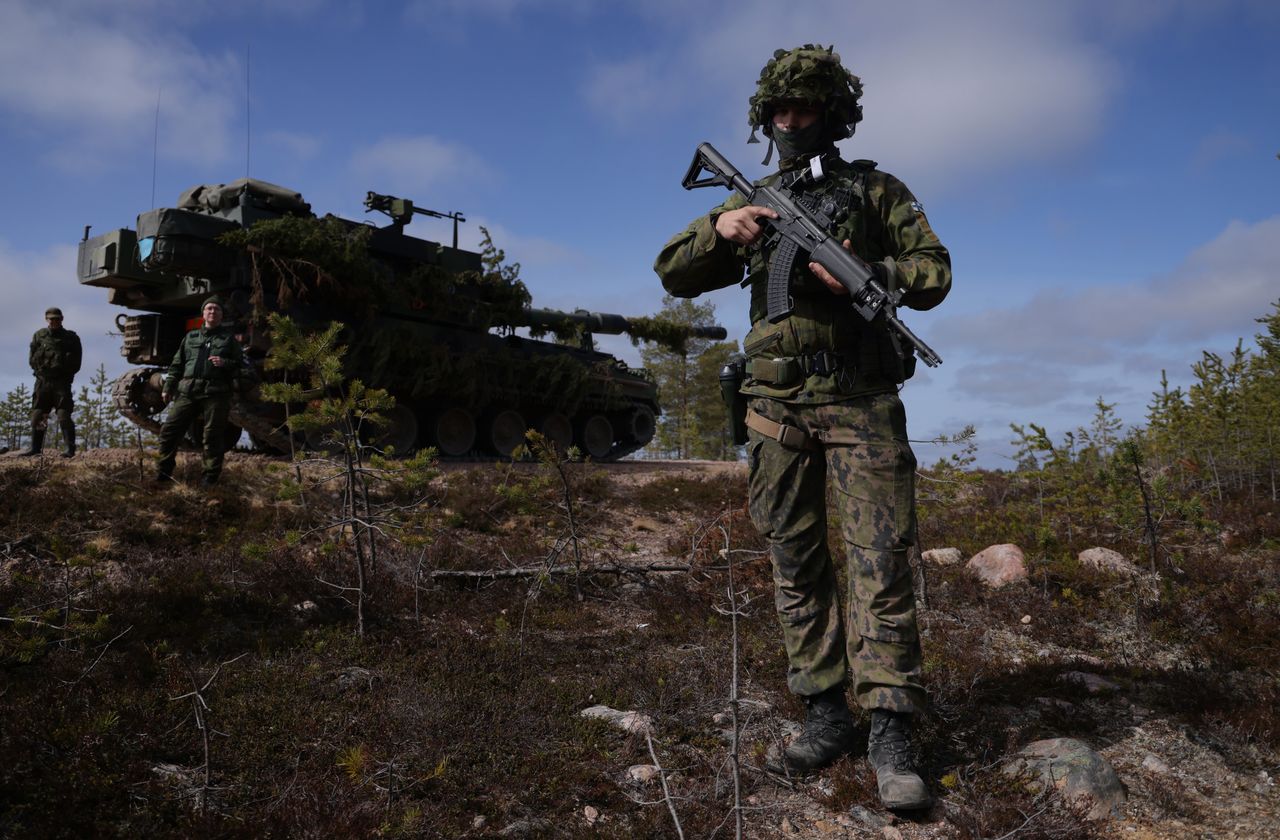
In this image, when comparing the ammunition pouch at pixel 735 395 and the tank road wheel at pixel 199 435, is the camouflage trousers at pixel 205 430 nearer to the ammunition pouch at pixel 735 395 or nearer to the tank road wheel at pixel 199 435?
the tank road wheel at pixel 199 435

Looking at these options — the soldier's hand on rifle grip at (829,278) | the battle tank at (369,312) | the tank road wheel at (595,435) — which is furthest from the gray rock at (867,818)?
the tank road wheel at (595,435)

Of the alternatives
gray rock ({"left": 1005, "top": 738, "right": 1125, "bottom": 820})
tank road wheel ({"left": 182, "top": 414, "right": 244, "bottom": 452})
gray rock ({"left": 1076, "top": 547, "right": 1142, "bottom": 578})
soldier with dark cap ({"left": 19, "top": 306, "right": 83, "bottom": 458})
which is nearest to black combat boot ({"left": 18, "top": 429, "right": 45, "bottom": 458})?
soldier with dark cap ({"left": 19, "top": 306, "right": 83, "bottom": 458})

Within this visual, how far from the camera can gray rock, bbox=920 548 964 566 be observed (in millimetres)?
8086

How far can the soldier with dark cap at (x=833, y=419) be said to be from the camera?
3555 millimetres

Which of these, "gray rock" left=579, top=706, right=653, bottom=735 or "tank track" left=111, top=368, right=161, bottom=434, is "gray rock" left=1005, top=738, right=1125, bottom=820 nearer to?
"gray rock" left=579, top=706, right=653, bottom=735

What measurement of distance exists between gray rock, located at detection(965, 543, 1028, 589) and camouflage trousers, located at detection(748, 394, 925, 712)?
157 inches

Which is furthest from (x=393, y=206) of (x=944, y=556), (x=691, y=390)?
(x=691, y=390)

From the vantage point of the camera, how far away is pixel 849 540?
3672mm

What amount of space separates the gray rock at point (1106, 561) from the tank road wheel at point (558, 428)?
10.3 metres

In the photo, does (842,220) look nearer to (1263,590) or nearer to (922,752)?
(922,752)

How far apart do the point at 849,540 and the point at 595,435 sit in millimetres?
14943

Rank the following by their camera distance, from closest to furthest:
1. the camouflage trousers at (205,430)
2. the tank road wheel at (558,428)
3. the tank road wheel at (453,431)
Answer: the camouflage trousers at (205,430), the tank road wheel at (453,431), the tank road wheel at (558,428)

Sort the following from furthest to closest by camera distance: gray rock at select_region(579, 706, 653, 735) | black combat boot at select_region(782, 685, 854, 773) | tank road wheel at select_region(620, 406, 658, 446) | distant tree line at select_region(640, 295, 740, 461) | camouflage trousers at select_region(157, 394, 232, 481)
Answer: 1. distant tree line at select_region(640, 295, 740, 461)
2. tank road wheel at select_region(620, 406, 658, 446)
3. camouflage trousers at select_region(157, 394, 232, 481)
4. gray rock at select_region(579, 706, 653, 735)
5. black combat boot at select_region(782, 685, 854, 773)

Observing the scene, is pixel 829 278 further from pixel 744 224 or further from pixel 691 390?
pixel 691 390
